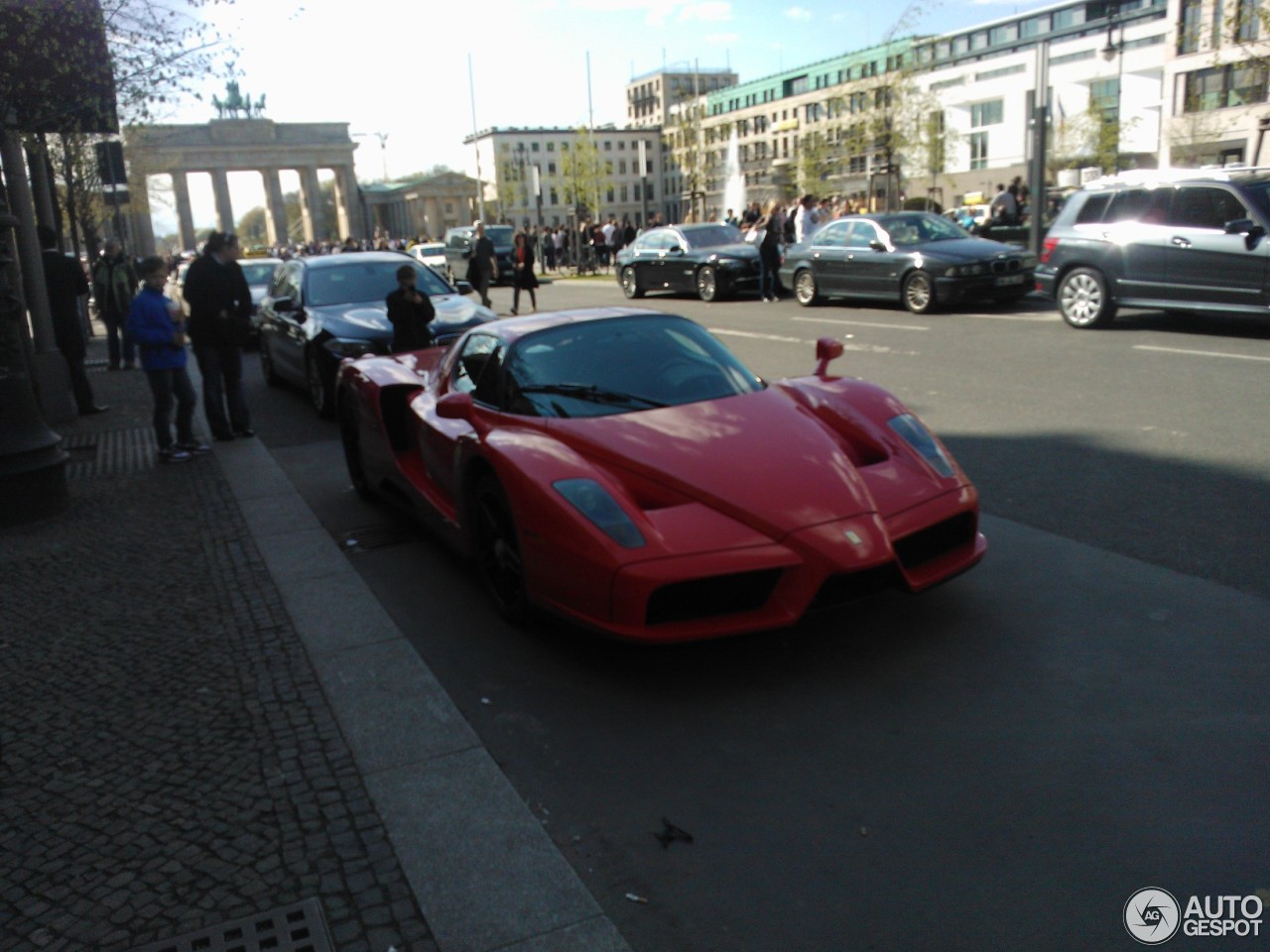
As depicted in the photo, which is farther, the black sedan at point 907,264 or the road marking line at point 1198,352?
the black sedan at point 907,264

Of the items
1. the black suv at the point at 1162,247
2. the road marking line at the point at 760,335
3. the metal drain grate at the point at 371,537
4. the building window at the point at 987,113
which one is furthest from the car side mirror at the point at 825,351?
the building window at the point at 987,113

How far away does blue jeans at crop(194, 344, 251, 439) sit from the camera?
9828 mm

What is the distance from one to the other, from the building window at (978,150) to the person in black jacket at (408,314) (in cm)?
8669

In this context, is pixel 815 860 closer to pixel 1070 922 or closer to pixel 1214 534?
pixel 1070 922

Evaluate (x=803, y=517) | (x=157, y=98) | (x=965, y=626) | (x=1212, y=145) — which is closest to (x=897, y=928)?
(x=803, y=517)

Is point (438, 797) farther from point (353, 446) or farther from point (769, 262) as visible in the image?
point (769, 262)

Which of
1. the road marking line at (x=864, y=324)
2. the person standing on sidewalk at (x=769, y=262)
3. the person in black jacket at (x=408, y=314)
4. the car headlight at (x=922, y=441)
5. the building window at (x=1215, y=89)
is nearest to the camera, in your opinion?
the car headlight at (x=922, y=441)

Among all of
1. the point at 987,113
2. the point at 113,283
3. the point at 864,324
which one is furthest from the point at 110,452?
the point at 987,113

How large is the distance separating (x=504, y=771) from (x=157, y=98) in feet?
36.7

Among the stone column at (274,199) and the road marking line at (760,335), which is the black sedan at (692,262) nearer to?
the road marking line at (760,335)

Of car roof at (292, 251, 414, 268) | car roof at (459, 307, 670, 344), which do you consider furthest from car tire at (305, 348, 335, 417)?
car roof at (459, 307, 670, 344)

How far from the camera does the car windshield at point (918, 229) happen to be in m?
18.0

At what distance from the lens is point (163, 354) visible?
365 inches

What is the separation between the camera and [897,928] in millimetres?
2697
